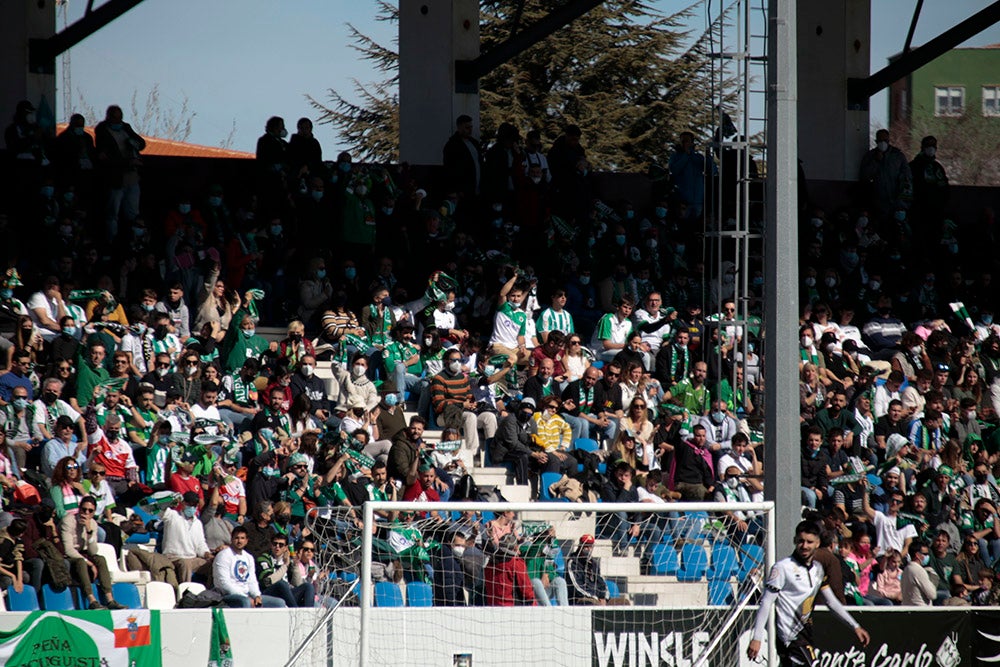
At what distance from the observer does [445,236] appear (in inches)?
770

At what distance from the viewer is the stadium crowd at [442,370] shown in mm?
13977

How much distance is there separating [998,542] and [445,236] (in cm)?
795

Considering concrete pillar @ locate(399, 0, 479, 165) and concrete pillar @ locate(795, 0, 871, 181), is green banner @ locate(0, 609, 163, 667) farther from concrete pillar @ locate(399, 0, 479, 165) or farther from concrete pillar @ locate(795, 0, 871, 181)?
concrete pillar @ locate(795, 0, 871, 181)

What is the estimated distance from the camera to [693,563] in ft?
43.7

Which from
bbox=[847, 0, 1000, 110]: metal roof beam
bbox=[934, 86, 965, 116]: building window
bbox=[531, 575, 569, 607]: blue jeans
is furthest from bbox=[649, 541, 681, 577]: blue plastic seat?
bbox=[934, 86, 965, 116]: building window

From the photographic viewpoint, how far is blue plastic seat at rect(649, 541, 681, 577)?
521 inches

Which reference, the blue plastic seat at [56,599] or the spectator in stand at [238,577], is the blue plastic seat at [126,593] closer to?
the blue plastic seat at [56,599]

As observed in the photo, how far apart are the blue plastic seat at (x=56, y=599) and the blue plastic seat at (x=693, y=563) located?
217 inches

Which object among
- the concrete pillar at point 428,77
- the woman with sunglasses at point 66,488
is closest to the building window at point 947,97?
the concrete pillar at point 428,77

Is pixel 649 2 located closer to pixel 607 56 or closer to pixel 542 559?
pixel 607 56

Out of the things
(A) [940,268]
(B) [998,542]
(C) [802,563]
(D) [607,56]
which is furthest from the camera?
(D) [607,56]

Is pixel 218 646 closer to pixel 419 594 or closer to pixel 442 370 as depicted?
pixel 419 594

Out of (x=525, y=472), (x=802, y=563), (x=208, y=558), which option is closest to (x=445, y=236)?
(x=525, y=472)

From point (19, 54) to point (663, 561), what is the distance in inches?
533
